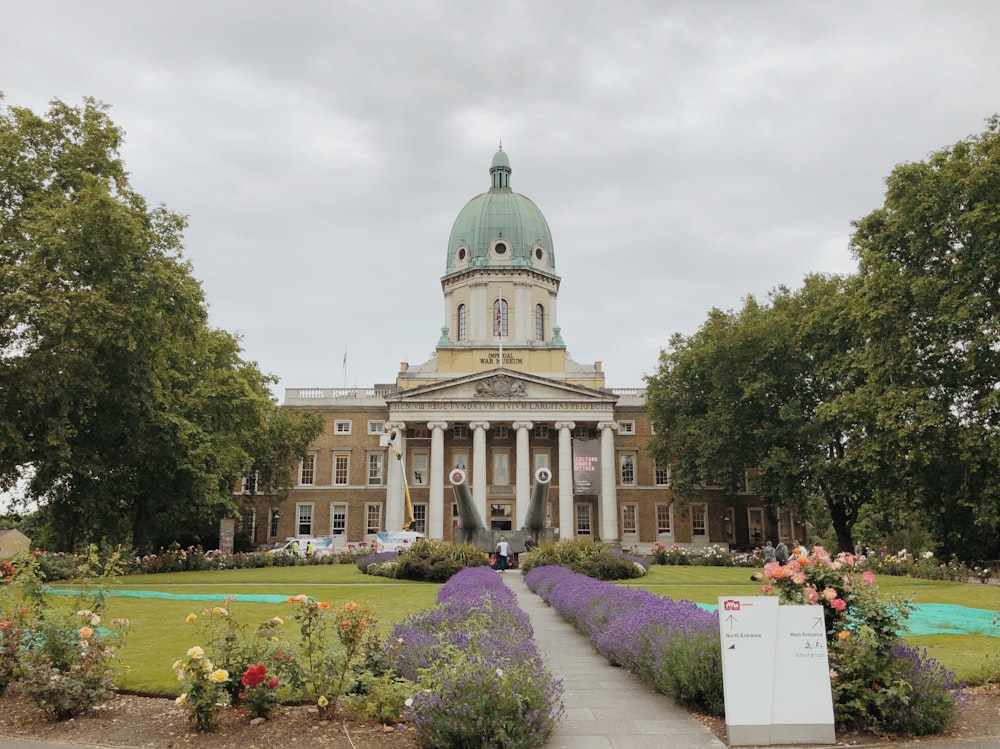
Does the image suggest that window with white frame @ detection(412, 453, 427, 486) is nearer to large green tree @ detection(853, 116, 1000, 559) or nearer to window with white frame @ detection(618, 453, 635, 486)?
window with white frame @ detection(618, 453, 635, 486)

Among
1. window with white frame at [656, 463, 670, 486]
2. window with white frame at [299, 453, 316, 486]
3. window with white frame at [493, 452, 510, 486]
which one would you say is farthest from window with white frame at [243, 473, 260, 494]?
window with white frame at [656, 463, 670, 486]

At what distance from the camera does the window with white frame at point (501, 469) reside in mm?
57838

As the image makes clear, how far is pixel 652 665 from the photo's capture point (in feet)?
30.2

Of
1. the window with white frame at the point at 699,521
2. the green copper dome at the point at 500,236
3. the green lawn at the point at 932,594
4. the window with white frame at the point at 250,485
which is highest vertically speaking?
the green copper dome at the point at 500,236

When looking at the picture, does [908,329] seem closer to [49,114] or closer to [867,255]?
[867,255]

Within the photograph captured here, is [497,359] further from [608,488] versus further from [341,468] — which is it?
[341,468]

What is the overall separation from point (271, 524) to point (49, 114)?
3752cm

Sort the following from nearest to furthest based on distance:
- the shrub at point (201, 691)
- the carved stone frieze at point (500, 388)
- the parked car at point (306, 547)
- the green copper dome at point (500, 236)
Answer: the shrub at point (201, 691)
the parked car at point (306, 547)
the carved stone frieze at point (500, 388)
the green copper dome at point (500, 236)

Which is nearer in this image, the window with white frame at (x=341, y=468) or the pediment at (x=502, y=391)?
the pediment at (x=502, y=391)

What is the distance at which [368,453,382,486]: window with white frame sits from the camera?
196ft

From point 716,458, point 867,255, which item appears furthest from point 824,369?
point 716,458

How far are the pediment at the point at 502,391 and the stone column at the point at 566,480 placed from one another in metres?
2.16

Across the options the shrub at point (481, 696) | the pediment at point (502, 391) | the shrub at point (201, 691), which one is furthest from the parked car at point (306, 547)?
→ the shrub at point (481, 696)

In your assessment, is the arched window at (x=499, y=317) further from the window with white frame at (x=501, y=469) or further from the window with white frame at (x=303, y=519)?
the window with white frame at (x=303, y=519)
